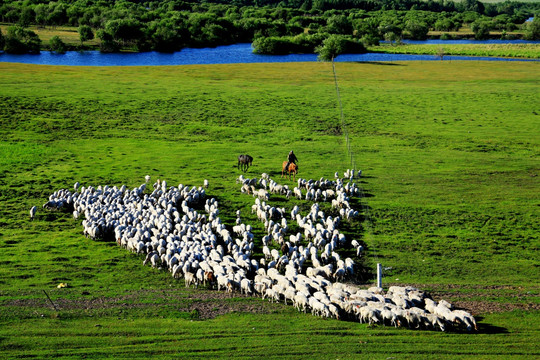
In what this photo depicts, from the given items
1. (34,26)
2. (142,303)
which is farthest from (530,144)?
(34,26)

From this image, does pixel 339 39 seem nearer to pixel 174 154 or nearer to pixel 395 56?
pixel 395 56

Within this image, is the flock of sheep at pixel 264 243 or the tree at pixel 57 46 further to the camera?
the tree at pixel 57 46

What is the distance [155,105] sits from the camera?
5234 centimetres

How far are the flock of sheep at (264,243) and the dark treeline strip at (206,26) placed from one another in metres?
66.3

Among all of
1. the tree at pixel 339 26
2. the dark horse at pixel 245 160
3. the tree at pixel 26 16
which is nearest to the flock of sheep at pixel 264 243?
the dark horse at pixel 245 160

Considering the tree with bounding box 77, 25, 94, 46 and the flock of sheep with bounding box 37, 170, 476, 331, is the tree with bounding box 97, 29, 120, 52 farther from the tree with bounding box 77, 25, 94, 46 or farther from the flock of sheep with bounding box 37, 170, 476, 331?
the flock of sheep with bounding box 37, 170, 476, 331

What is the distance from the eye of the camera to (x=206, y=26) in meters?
117

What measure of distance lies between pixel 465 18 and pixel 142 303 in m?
146

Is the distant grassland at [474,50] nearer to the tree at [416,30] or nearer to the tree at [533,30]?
the tree at [533,30]

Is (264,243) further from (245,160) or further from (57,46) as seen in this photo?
(57,46)

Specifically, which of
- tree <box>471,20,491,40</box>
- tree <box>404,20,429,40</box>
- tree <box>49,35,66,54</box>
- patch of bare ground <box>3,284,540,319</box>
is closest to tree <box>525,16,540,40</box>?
tree <box>471,20,491,40</box>

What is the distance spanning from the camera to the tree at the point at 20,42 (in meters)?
86.9

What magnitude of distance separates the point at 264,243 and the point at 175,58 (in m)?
72.9

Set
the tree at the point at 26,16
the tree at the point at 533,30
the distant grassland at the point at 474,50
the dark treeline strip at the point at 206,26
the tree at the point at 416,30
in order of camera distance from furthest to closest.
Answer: the tree at the point at 416,30 → the tree at the point at 533,30 → the tree at the point at 26,16 → the dark treeline strip at the point at 206,26 → the distant grassland at the point at 474,50
